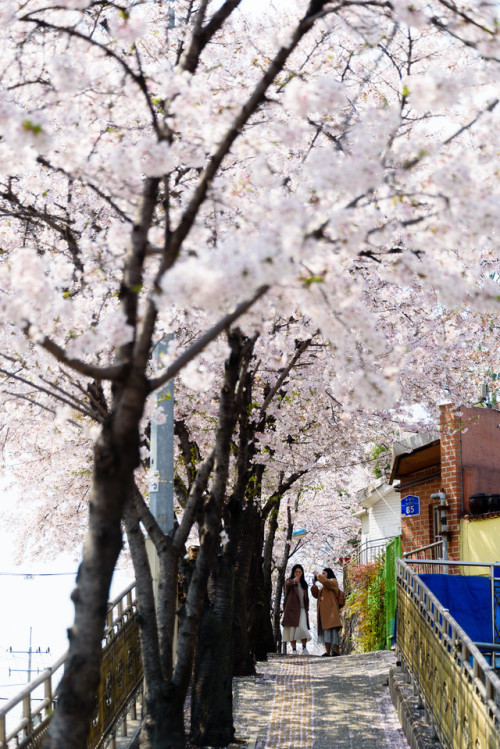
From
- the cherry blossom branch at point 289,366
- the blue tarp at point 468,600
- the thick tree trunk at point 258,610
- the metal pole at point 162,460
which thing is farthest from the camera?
the thick tree trunk at point 258,610

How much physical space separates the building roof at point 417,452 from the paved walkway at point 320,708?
11.3 feet

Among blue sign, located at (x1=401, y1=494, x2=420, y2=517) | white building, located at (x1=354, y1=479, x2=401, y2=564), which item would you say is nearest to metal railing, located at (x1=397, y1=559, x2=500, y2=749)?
blue sign, located at (x1=401, y1=494, x2=420, y2=517)

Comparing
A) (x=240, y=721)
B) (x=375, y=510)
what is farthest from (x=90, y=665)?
(x=375, y=510)

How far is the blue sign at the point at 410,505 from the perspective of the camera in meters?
18.0

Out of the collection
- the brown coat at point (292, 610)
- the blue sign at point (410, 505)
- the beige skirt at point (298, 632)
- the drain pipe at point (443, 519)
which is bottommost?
the beige skirt at point (298, 632)

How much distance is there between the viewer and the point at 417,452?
16.7m

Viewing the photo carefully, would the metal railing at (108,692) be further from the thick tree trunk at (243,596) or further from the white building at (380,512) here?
the white building at (380,512)

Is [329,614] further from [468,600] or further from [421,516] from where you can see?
[468,600]

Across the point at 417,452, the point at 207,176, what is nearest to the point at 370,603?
the point at 417,452

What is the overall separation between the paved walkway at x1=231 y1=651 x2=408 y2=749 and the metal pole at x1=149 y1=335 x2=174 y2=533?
8.38 feet

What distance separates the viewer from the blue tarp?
Answer: 1120cm

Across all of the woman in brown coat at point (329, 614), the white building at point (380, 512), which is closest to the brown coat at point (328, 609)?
the woman in brown coat at point (329, 614)

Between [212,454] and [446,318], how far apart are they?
359 inches

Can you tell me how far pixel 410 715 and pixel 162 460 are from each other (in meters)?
3.59
